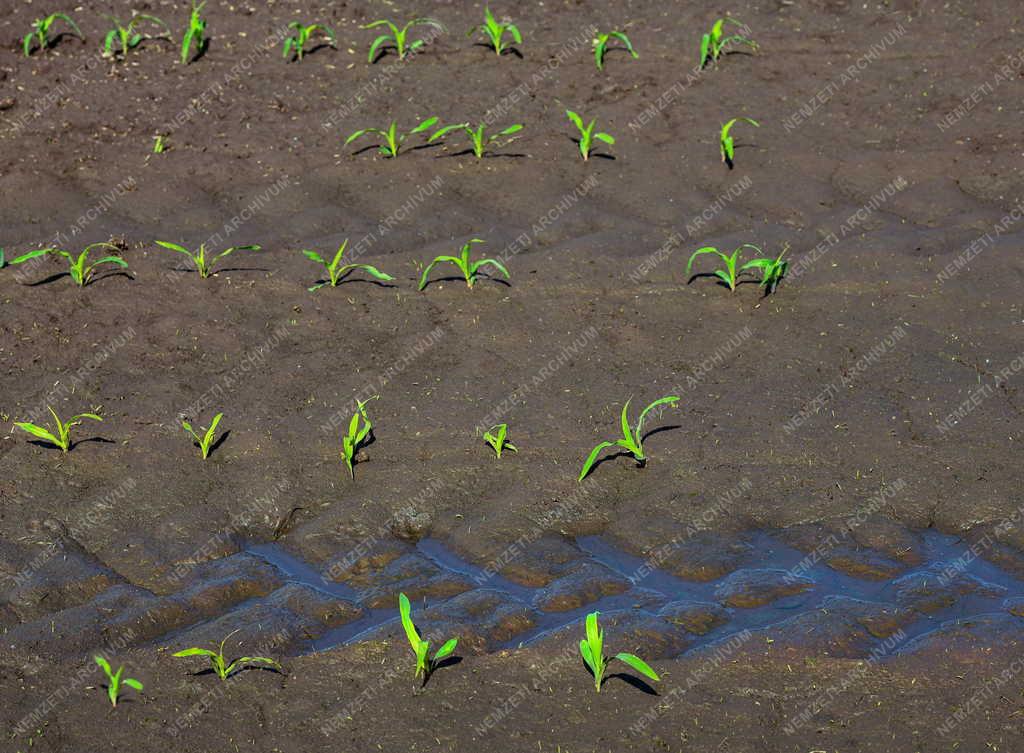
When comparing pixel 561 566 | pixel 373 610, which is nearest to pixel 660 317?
pixel 561 566

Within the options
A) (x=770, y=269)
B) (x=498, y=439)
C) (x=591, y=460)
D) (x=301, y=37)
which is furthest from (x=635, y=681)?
(x=301, y=37)

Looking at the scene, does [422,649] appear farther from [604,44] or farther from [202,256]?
[604,44]

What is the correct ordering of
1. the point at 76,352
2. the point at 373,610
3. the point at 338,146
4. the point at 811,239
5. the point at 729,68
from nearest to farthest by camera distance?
1. the point at 373,610
2. the point at 76,352
3. the point at 811,239
4. the point at 338,146
5. the point at 729,68

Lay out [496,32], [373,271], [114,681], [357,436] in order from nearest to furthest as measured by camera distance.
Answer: [114,681] → [357,436] → [373,271] → [496,32]

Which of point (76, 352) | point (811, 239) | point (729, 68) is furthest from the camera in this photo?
point (729, 68)

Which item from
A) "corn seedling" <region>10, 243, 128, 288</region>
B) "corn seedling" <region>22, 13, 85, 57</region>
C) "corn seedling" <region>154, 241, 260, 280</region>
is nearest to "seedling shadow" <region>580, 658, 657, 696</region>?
"corn seedling" <region>154, 241, 260, 280</region>

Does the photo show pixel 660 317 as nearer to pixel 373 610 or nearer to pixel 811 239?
pixel 811 239

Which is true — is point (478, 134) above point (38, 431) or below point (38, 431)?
above
